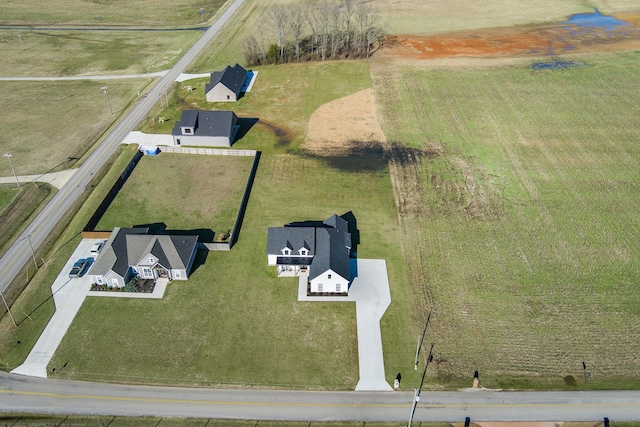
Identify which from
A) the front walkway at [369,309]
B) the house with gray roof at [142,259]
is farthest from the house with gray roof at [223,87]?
the front walkway at [369,309]

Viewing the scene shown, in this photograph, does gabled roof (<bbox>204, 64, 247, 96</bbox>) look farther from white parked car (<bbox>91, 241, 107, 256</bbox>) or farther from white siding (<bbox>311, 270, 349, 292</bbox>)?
white siding (<bbox>311, 270, 349, 292</bbox>)

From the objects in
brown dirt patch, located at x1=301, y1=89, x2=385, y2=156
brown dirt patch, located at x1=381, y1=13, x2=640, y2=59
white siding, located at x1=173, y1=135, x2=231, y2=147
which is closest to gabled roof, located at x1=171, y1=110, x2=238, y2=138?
white siding, located at x1=173, y1=135, x2=231, y2=147

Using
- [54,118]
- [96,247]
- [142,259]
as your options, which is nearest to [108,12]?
[54,118]

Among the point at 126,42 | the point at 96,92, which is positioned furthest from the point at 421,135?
the point at 126,42

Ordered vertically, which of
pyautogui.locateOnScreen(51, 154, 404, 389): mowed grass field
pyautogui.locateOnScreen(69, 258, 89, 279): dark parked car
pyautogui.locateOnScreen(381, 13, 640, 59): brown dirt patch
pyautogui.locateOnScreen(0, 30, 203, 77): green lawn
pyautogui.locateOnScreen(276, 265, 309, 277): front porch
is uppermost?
pyautogui.locateOnScreen(0, 30, 203, 77): green lawn

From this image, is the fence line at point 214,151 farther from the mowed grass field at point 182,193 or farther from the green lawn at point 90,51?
the green lawn at point 90,51

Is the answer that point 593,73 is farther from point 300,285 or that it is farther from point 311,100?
point 300,285

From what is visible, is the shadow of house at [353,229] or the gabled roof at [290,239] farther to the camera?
the shadow of house at [353,229]
